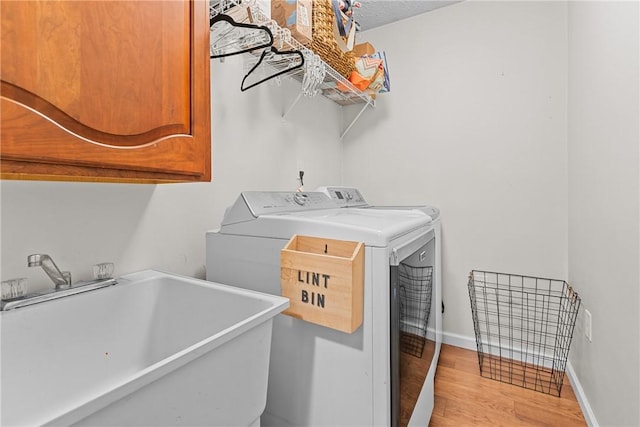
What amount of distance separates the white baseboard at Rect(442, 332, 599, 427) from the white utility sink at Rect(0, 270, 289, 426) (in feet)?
5.64

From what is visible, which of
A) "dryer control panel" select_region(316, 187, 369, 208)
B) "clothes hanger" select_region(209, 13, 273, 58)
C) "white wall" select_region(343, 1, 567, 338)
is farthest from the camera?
"white wall" select_region(343, 1, 567, 338)

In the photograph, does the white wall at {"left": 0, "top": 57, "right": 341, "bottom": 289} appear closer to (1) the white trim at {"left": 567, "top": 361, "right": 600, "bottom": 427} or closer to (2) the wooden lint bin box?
(2) the wooden lint bin box

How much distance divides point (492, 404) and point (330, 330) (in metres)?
1.32

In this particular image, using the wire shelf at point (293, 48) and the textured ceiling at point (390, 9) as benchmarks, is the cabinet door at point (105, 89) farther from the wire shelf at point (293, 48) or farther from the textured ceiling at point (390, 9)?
the textured ceiling at point (390, 9)

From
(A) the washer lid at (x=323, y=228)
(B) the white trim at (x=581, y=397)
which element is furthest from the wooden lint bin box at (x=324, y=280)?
(B) the white trim at (x=581, y=397)

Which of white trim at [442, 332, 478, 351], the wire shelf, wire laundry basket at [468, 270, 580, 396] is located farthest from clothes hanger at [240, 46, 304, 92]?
white trim at [442, 332, 478, 351]

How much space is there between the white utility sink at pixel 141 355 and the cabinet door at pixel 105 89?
1.31 ft

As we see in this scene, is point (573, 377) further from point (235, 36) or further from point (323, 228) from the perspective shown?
point (235, 36)

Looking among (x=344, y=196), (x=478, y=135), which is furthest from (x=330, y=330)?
(x=478, y=135)

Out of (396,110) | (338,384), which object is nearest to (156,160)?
(338,384)

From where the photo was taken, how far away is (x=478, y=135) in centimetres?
228

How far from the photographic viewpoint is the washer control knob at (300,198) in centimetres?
154

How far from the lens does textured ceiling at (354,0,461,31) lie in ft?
7.61

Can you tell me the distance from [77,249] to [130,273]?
200mm
